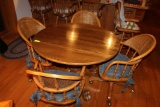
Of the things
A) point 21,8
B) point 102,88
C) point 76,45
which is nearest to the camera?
point 76,45

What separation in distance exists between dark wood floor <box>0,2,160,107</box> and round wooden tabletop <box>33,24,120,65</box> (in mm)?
758

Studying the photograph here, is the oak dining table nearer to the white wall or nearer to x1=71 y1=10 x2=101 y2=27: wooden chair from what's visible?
x1=71 y1=10 x2=101 y2=27: wooden chair

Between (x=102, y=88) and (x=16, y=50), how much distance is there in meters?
1.89

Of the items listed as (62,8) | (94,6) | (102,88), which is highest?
(94,6)

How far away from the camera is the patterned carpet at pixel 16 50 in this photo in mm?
2529

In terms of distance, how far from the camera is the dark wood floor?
5.74 feet

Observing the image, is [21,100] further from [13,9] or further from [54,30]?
[13,9]

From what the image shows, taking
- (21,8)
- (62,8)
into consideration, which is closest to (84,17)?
(62,8)

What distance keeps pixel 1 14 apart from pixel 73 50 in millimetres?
2723

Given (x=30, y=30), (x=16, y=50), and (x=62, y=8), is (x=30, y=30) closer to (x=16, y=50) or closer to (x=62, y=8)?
(x=16, y=50)

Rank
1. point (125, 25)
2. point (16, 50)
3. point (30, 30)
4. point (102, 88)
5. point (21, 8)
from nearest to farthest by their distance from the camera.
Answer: point (30, 30), point (102, 88), point (125, 25), point (16, 50), point (21, 8)

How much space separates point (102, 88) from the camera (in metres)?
1.96

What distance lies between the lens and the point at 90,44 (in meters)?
1.47

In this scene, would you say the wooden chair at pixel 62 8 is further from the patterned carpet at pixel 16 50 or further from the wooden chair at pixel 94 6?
the patterned carpet at pixel 16 50
